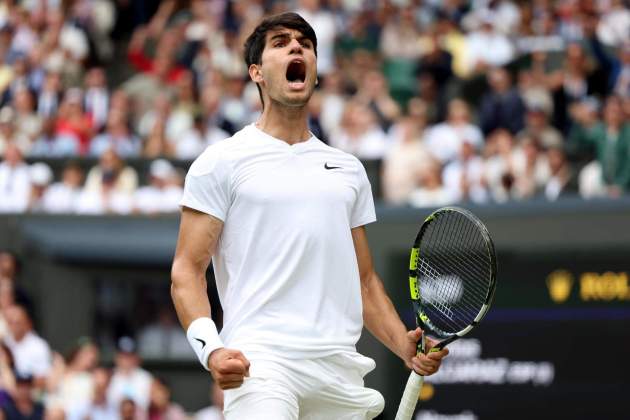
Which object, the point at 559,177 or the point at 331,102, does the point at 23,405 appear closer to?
the point at 331,102

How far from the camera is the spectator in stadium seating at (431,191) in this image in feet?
43.9

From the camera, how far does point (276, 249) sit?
19.3ft

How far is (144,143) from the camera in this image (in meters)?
16.2

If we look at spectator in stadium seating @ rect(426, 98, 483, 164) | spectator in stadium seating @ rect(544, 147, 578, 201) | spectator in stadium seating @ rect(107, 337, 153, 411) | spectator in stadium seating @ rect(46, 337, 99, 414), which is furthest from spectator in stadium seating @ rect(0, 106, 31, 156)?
spectator in stadium seating @ rect(544, 147, 578, 201)

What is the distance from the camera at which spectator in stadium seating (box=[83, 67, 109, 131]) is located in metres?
16.7

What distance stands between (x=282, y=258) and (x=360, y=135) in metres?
9.09

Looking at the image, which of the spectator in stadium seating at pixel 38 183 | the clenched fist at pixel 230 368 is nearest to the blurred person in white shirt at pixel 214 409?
the spectator in stadium seating at pixel 38 183

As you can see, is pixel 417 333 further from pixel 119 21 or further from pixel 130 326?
pixel 119 21

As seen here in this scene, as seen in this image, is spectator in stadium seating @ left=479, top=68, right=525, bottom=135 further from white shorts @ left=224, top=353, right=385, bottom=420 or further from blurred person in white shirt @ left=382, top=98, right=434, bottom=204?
white shorts @ left=224, top=353, right=385, bottom=420

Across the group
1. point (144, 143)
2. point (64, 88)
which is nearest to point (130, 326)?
point (144, 143)

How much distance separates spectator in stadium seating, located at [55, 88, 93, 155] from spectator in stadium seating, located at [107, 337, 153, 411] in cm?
277

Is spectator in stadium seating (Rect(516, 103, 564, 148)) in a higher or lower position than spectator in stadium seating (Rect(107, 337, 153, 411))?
higher

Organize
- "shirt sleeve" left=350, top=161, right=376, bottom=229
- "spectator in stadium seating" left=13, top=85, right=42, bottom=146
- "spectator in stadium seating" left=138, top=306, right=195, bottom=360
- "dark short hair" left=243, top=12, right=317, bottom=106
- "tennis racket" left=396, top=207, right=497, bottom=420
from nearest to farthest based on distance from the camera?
"tennis racket" left=396, top=207, right=497, bottom=420
"dark short hair" left=243, top=12, right=317, bottom=106
"shirt sleeve" left=350, top=161, right=376, bottom=229
"spectator in stadium seating" left=138, top=306, right=195, bottom=360
"spectator in stadium seating" left=13, top=85, right=42, bottom=146

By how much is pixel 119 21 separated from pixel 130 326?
627 centimetres
